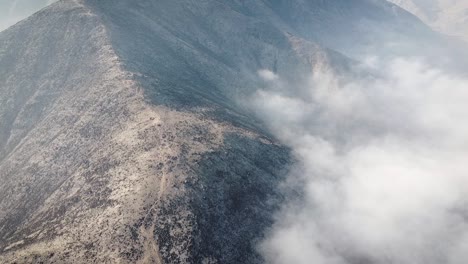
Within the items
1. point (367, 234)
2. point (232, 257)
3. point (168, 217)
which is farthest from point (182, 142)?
point (367, 234)

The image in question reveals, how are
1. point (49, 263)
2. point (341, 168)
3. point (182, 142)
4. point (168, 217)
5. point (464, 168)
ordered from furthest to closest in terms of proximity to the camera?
point (464, 168) < point (341, 168) < point (182, 142) < point (168, 217) < point (49, 263)

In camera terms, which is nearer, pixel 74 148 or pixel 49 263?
pixel 49 263

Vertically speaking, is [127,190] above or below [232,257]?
above

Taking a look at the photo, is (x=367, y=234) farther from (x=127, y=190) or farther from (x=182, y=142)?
(x=127, y=190)

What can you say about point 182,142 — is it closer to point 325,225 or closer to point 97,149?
point 97,149

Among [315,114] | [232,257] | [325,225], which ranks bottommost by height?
[315,114]

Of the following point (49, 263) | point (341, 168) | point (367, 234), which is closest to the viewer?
point (49, 263)

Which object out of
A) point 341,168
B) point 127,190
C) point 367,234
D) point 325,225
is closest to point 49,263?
point 127,190
